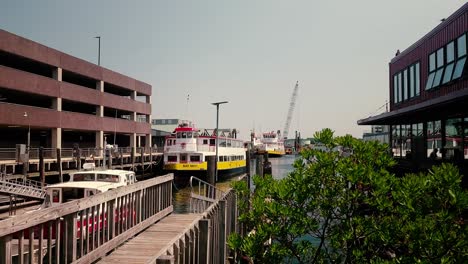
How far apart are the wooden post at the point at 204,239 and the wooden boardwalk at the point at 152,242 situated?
8.9 inches

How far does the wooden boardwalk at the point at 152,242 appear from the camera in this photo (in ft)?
23.6

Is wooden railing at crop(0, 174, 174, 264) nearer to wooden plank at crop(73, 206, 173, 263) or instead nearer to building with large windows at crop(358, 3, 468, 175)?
wooden plank at crop(73, 206, 173, 263)

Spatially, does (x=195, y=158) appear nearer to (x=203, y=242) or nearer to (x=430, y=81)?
(x=430, y=81)

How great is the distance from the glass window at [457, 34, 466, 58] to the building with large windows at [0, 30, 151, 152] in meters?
34.3

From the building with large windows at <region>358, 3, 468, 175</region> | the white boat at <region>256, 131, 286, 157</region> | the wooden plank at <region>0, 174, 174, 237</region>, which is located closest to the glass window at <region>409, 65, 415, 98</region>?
the building with large windows at <region>358, 3, 468, 175</region>

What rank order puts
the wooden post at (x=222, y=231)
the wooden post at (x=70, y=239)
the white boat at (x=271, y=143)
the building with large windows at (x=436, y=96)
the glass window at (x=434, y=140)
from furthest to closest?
the white boat at (x=271, y=143), the glass window at (x=434, y=140), the building with large windows at (x=436, y=96), the wooden post at (x=222, y=231), the wooden post at (x=70, y=239)

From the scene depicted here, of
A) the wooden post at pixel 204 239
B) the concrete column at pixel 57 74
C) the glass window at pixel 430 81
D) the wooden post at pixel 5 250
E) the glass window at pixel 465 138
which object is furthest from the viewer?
the concrete column at pixel 57 74

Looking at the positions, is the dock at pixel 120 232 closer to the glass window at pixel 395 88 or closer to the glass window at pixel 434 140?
the glass window at pixel 434 140

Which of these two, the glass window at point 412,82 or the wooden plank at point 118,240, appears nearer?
the wooden plank at point 118,240

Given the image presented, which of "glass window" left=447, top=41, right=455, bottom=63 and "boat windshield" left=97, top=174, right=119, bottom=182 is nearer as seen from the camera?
"glass window" left=447, top=41, right=455, bottom=63

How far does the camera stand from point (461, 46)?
639 inches

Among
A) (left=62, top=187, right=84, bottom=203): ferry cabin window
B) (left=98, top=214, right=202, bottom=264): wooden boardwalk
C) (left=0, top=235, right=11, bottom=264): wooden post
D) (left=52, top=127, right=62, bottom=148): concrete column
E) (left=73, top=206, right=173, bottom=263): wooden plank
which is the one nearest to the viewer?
(left=0, top=235, right=11, bottom=264): wooden post

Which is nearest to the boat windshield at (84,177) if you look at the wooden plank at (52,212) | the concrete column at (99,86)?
the wooden plank at (52,212)

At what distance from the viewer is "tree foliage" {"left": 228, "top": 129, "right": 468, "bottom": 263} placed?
509 centimetres
